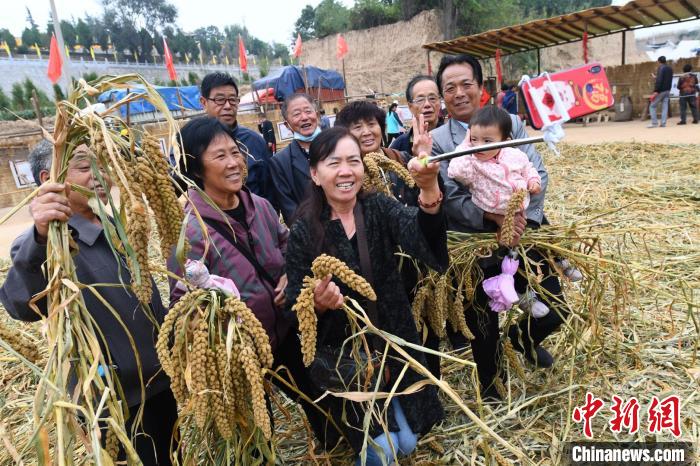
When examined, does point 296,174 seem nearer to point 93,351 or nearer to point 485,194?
point 485,194

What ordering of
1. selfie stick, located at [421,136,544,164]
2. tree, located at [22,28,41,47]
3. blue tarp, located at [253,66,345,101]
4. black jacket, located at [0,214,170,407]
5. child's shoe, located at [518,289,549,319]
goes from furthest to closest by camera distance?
tree, located at [22,28,41,47]
blue tarp, located at [253,66,345,101]
child's shoe, located at [518,289,549,319]
black jacket, located at [0,214,170,407]
selfie stick, located at [421,136,544,164]

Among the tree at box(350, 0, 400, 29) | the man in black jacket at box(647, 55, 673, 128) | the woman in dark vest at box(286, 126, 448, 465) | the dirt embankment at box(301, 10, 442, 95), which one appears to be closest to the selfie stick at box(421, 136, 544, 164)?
the woman in dark vest at box(286, 126, 448, 465)

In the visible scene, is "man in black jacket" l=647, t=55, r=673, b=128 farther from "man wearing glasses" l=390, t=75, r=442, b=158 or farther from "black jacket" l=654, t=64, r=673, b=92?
"man wearing glasses" l=390, t=75, r=442, b=158

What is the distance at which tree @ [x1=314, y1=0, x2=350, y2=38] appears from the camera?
140 ft

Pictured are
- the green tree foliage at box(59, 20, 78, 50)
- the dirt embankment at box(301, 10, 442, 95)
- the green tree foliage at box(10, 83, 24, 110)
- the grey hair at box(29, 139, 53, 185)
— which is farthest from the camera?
the green tree foliage at box(59, 20, 78, 50)

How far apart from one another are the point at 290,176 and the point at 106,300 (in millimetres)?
1726

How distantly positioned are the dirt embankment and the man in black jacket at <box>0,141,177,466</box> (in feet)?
109

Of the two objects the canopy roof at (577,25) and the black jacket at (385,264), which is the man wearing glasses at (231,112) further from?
the canopy roof at (577,25)

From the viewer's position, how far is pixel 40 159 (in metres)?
1.93

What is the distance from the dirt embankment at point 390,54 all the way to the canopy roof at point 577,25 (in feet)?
53.0

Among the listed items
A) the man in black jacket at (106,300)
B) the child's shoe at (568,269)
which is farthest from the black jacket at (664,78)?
the man in black jacket at (106,300)

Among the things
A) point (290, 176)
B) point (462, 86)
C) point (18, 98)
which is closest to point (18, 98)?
point (18, 98)

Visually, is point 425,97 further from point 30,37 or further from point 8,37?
point 30,37

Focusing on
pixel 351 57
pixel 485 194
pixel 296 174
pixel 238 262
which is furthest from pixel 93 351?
pixel 351 57
